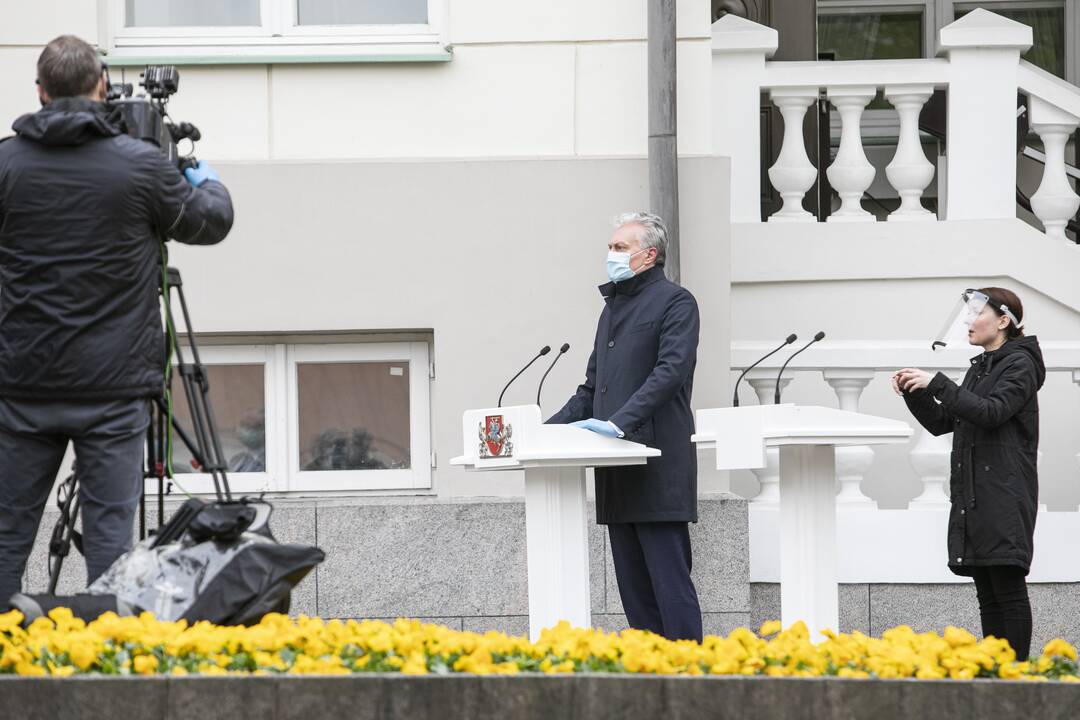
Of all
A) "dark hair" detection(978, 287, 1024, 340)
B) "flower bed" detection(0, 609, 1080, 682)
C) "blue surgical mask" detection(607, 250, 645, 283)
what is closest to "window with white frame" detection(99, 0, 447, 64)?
"blue surgical mask" detection(607, 250, 645, 283)

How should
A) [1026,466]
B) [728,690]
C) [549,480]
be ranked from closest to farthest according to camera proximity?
[728,690]
[549,480]
[1026,466]

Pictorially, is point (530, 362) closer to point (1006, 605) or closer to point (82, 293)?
point (1006, 605)

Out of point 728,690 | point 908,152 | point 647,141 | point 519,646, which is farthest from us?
Result: point 908,152

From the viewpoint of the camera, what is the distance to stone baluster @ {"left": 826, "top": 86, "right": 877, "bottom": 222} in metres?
8.12

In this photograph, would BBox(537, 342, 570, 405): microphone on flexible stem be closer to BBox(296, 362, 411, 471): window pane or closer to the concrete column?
BBox(296, 362, 411, 471): window pane

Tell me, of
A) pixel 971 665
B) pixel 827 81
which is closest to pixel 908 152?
pixel 827 81

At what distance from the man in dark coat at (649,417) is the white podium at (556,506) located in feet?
1.92

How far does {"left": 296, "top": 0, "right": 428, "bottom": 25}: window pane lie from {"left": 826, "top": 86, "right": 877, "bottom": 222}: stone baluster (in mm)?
1914

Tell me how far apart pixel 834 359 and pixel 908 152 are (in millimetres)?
1111

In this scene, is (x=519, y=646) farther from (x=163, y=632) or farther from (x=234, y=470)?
(x=234, y=470)

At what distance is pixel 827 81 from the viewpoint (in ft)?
26.5

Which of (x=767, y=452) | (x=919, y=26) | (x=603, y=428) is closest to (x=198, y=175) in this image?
(x=603, y=428)

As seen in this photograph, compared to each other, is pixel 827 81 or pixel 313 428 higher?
pixel 827 81

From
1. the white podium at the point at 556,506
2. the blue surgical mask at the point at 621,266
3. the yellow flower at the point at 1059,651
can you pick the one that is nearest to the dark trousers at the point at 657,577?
the white podium at the point at 556,506
